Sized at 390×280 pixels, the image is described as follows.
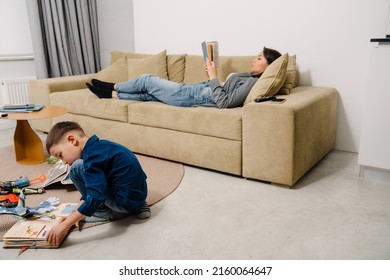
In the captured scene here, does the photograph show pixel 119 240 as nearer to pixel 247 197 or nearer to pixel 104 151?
pixel 104 151

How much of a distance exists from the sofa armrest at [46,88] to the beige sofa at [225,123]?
10 millimetres

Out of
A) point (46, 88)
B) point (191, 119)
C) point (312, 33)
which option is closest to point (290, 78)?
point (312, 33)

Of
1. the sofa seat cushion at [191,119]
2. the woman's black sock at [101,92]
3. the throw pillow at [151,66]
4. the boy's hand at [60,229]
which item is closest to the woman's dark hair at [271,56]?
the sofa seat cushion at [191,119]

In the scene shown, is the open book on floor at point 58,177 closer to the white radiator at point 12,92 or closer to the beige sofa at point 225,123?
the beige sofa at point 225,123

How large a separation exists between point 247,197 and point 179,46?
6.51 ft

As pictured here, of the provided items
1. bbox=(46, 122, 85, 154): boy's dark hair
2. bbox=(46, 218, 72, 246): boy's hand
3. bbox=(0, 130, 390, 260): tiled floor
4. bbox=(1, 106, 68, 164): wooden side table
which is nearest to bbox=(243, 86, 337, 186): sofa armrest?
bbox=(0, 130, 390, 260): tiled floor

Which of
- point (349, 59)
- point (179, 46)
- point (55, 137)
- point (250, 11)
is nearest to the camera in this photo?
point (55, 137)

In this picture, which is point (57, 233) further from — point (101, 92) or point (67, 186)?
point (101, 92)

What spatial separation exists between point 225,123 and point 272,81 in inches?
16.1

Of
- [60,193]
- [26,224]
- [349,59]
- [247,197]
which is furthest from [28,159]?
[349,59]

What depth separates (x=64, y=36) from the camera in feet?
13.3

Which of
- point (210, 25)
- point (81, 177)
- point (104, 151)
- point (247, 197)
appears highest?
point (210, 25)

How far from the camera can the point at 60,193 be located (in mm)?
2227

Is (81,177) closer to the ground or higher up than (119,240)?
higher up
